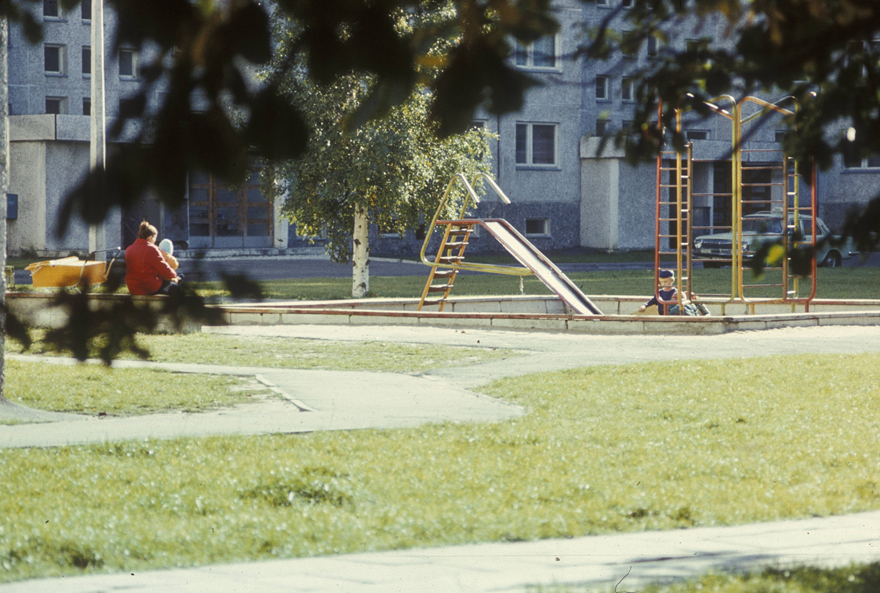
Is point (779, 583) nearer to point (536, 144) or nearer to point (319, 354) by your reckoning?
point (319, 354)

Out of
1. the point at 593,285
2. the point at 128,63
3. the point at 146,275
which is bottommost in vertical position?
the point at 593,285

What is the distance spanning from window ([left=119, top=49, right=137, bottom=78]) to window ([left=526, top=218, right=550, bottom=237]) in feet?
142

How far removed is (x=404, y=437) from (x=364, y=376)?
322 centimetres

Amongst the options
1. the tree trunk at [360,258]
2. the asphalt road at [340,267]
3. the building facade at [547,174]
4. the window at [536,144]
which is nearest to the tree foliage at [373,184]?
the tree trunk at [360,258]

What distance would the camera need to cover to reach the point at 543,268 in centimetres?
1798

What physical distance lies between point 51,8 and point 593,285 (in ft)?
77.0

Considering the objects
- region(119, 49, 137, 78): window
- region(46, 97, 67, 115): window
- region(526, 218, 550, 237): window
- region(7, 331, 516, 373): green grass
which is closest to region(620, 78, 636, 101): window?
region(119, 49, 137, 78): window

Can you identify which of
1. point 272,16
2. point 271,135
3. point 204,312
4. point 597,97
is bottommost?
point 204,312

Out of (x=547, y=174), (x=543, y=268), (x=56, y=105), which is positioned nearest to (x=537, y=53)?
(x=543, y=268)

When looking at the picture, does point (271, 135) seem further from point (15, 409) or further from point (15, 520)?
point (15, 409)

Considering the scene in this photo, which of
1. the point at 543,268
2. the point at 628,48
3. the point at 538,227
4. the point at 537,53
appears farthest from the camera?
the point at 538,227

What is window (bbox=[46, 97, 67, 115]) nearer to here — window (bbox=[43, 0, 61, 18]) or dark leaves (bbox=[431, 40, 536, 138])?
window (bbox=[43, 0, 61, 18])

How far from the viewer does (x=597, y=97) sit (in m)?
46.0

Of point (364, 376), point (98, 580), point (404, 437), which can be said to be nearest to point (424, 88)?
point (98, 580)
